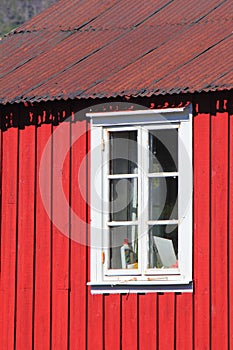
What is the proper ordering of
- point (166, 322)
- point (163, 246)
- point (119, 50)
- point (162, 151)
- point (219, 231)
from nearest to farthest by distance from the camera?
point (219, 231), point (166, 322), point (163, 246), point (162, 151), point (119, 50)

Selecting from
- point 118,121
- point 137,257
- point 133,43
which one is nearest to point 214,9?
point 133,43

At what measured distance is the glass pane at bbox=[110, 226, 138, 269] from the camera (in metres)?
13.0

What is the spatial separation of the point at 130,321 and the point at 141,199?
1214 mm

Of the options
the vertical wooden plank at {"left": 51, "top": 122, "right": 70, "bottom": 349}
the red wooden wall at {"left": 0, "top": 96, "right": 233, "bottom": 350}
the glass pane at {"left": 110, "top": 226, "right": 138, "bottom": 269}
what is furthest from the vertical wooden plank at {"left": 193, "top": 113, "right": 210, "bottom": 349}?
the vertical wooden plank at {"left": 51, "top": 122, "right": 70, "bottom": 349}

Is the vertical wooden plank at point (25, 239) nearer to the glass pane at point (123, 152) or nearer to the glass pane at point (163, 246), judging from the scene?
the glass pane at point (123, 152)

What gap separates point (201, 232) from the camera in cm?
1254

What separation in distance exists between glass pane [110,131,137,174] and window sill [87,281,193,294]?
45.1 inches

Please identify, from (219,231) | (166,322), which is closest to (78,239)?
(166,322)

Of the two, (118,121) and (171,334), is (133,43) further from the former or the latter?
(171,334)

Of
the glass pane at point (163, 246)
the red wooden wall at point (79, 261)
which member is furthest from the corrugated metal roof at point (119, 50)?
the glass pane at point (163, 246)

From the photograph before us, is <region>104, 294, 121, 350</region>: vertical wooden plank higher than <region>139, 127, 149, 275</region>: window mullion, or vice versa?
<region>139, 127, 149, 275</region>: window mullion

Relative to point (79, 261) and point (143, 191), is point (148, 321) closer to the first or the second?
point (79, 261)

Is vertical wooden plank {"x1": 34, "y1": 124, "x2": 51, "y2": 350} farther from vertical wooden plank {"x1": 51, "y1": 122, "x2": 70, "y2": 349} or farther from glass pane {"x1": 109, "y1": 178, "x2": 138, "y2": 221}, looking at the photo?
A: glass pane {"x1": 109, "y1": 178, "x2": 138, "y2": 221}

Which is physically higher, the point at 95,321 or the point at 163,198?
the point at 163,198
